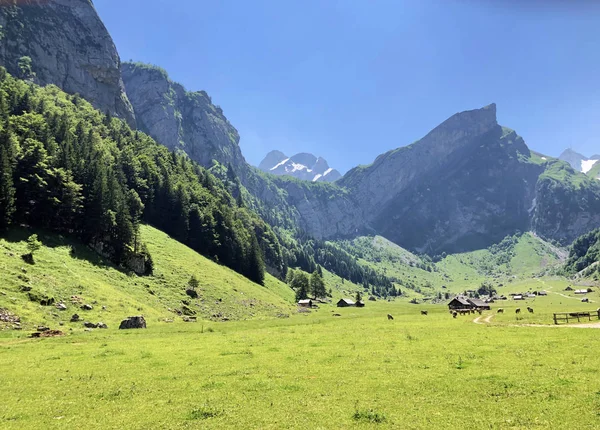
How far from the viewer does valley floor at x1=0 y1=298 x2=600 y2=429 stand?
588 inches

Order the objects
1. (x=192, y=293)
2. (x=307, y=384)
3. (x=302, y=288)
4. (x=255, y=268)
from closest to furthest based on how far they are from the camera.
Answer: (x=307, y=384), (x=192, y=293), (x=255, y=268), (x=302, y=288)

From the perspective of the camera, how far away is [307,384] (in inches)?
799

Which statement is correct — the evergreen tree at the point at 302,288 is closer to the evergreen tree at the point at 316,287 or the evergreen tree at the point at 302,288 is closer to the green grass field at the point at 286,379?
the evergreen tree at the point at 316,287

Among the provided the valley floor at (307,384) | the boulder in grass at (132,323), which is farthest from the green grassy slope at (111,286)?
the valley floor at (307,384)

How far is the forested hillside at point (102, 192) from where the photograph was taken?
71188 mm

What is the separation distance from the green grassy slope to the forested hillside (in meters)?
6.33

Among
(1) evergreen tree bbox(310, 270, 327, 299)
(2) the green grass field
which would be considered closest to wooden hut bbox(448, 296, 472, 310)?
(1) evergreen tree bbox(310, 270, 327, 299)

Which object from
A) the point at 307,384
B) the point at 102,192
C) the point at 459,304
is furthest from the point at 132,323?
the point at 459,304

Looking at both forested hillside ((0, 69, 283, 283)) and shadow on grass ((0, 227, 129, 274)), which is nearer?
shadow on grass ((0, 227, 129, 274))

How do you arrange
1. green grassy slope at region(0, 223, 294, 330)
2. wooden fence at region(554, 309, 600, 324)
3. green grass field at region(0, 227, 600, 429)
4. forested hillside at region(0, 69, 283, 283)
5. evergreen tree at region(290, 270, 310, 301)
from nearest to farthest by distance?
green grass field at region(0, 227, 600, 429)
green grassy slope at region(0, 223, 294, 330)
wooden fence at region(554, 309, 600, 324)
forested hillside at region(0, 69, 283, 283)
evergreen tree at region(290, 270, 310, 301)

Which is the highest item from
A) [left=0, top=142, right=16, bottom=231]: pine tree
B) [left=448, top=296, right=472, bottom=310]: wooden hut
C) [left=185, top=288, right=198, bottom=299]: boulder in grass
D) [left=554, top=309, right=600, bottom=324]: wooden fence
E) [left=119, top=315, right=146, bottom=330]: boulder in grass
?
[left=0, top=142, right=16, bottom=231]: pine tree

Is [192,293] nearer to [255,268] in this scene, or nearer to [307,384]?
[255,268]

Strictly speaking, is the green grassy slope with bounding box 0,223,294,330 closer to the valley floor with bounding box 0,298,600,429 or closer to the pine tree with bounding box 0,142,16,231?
the pine tree with bounding box 0,142,16,231

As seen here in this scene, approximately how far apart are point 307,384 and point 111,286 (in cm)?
5341
